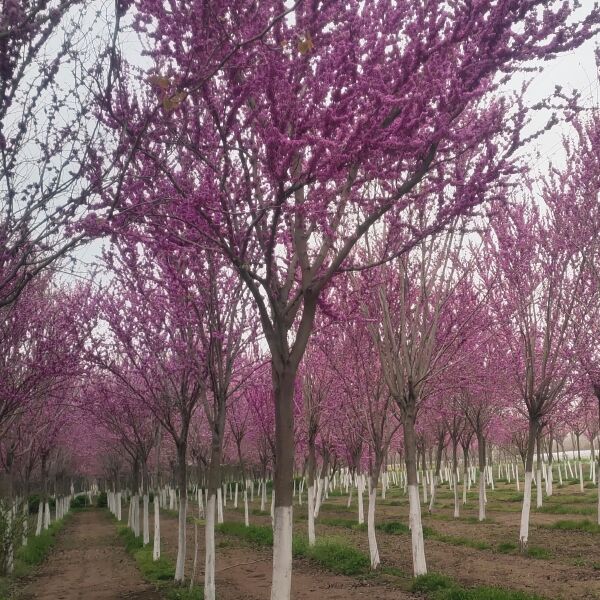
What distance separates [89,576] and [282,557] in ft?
45.8

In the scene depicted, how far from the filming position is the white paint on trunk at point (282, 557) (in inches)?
201

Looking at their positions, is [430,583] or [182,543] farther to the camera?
[182,543]

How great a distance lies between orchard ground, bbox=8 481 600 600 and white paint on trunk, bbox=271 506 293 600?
283 centimetres

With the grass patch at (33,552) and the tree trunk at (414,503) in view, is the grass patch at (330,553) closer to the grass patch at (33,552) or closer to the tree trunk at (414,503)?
the tree trunk at (414,503)

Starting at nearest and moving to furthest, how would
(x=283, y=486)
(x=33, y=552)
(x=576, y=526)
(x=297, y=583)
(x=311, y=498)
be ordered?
(x=283, y=486) < (x=297, y=583) < (x=311, y=498) < (x=576, y=526) < (x=33, y=552)

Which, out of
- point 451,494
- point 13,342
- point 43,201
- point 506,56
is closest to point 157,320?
point 13,342

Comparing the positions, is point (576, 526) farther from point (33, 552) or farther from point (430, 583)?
point (33, 552)

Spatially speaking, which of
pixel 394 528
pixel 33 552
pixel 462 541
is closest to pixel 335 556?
pixel 462 541

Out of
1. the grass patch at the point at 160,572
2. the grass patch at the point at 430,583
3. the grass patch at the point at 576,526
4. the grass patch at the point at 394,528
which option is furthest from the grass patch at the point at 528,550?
the grass patch at the point at 160,572

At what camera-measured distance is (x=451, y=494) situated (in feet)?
119

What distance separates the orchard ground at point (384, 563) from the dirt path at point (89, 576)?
4 cm

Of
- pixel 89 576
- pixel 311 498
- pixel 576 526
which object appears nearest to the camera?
pixel 89 576

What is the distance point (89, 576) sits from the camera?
16.6m

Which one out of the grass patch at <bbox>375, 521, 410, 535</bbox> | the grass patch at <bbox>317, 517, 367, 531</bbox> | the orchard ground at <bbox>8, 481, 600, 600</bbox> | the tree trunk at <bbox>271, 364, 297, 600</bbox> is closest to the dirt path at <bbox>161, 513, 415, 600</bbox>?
the orchard ground at <bbox>8, 481, 600, 600</bbox>
